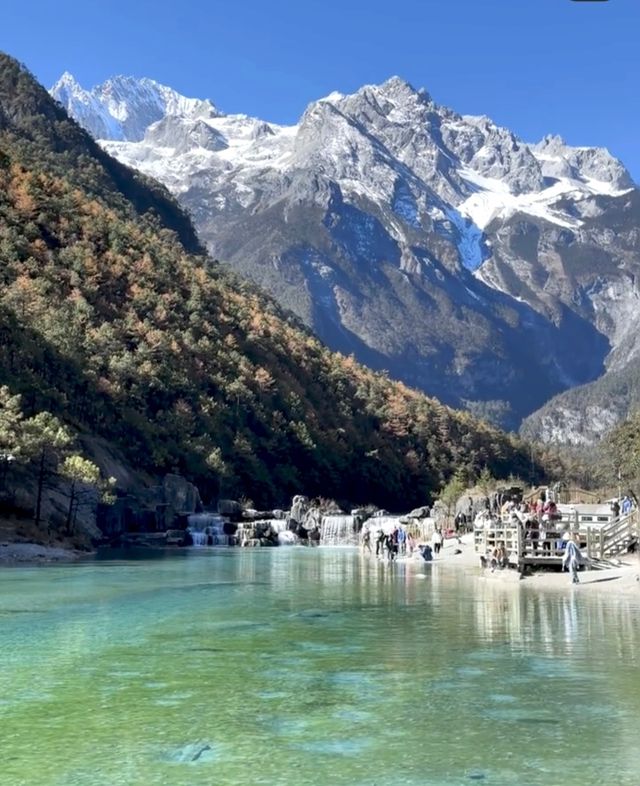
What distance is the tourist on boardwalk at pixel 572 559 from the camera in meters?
32.2

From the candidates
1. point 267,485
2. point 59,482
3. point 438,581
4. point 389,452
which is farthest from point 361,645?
point 389,452

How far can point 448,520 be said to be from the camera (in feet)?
249

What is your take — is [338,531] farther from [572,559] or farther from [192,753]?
[192,753]

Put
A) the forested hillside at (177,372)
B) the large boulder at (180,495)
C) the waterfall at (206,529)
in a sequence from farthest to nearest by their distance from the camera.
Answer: the forested hillside at (177,372), the large boulder at (180,495), the waterfall at (206,529)

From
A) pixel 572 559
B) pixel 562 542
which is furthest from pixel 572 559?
pixel 562 542

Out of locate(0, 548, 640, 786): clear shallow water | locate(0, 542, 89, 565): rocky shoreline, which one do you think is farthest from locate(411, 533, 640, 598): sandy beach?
locate(0, 542, 89, 565): rocky shoreline

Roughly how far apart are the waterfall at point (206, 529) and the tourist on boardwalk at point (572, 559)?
43.1 metres

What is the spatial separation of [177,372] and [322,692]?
278 feet

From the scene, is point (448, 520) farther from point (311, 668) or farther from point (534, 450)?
point (534, 450)

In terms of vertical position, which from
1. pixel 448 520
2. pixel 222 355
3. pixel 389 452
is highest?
pixel 222 355

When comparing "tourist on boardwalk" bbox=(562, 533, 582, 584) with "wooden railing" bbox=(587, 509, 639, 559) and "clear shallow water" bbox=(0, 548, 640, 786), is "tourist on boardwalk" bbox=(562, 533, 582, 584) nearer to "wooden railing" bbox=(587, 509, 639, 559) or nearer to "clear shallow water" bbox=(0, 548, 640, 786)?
"wooden railing" bbox=(587, 509, 639, 559)

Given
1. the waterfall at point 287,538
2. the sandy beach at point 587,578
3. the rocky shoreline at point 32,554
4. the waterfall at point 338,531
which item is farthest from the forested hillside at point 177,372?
the sandy beach at point 587,578

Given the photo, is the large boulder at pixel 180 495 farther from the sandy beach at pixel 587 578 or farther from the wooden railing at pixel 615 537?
the wooden railing at pixel 615 537

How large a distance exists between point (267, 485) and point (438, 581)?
63.5 m
